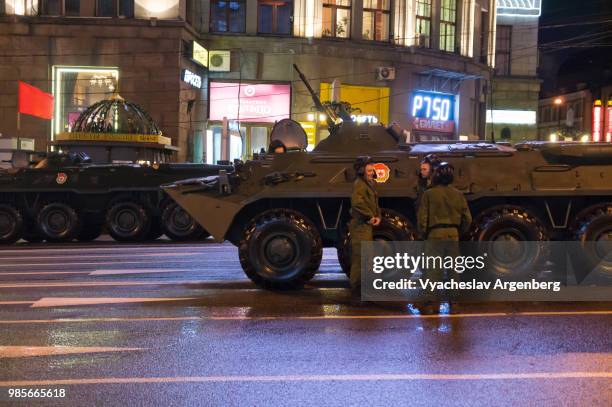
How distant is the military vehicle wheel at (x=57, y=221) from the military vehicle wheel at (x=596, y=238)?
1185 centimetres

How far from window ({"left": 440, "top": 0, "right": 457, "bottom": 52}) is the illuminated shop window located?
16276mm

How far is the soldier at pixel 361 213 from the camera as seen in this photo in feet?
27.1

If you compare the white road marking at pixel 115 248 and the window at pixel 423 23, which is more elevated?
the window at pixel 423 23

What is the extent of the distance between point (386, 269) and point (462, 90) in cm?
2928

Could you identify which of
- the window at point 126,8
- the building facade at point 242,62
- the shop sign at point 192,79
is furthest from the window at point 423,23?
the window at point 126,8

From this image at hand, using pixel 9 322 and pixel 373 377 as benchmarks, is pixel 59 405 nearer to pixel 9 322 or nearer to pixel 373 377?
pixel 373 377

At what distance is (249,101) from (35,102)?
9144 mm

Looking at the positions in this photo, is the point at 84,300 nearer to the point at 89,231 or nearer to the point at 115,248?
the point at 115,248

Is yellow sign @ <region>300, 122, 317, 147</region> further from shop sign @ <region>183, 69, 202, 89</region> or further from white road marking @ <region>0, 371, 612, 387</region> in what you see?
white road marking @ <region>0, 371, 612, 387</region>

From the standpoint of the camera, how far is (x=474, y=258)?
859 cm

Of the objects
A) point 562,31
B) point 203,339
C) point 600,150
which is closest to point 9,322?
point 203,339

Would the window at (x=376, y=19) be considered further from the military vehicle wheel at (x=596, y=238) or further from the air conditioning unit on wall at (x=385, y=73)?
the military vehicle wheel at (x=596, y=238)

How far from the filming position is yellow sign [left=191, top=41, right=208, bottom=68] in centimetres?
2878

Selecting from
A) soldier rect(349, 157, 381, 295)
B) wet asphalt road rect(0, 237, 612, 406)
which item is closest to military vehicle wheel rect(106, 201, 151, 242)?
wet asphalt road rect(0, 237, 612, 406)
